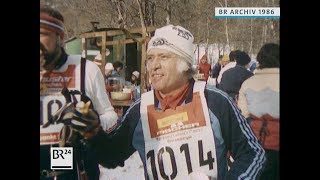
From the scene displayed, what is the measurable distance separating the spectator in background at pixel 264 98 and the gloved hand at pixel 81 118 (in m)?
1.23

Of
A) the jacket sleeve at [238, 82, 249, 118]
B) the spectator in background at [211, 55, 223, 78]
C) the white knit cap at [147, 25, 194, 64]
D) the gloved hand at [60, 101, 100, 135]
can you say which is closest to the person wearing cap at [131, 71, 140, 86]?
the white knit cap at [147, 25, 194, 64]

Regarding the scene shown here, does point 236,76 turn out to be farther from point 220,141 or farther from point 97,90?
point 97,90

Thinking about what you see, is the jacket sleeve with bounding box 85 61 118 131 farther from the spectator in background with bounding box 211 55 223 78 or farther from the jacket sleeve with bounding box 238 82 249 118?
the jacket sleeve with bounding box 238 82 249 118

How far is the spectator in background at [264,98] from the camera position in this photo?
4.48 meters

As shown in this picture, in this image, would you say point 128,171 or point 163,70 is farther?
point 128,171

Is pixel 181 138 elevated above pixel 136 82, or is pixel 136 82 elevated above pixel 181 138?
pixel 136 82

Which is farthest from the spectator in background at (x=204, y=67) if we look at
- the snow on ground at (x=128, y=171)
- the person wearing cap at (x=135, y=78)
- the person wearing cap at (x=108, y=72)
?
the snow on ground at (x=128, y=171)

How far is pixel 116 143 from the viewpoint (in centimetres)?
455

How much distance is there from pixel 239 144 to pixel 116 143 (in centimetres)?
103

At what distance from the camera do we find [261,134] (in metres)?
4.52

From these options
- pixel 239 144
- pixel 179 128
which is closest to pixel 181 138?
pixel 179 128
